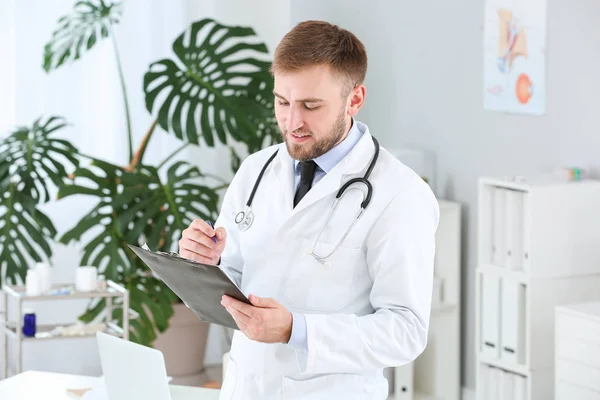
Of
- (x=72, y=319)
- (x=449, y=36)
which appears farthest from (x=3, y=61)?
(x=449, y=36)

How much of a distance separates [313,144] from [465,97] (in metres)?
2.36

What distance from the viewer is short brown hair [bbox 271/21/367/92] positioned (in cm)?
164

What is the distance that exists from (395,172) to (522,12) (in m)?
2.10

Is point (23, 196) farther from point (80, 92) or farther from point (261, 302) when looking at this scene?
point (261, 302)

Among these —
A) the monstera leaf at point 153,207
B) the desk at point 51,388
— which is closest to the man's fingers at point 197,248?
the desk at point 51,388

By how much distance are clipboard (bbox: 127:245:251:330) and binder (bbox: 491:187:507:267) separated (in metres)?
1.88

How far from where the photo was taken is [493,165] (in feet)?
12.5

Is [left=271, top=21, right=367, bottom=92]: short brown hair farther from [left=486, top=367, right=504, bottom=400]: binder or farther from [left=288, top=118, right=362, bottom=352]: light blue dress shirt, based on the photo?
[left=486, top=367, right=504, bottom=400]: binder

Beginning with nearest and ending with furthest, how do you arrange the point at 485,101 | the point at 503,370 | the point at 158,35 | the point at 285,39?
the point at 285,39, the point at 503,370, the point at 485,101, the point at 158,35

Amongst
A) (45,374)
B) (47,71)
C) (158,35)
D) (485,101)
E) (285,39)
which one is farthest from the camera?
(158,35)

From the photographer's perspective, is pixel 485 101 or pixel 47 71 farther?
pixel 47 71

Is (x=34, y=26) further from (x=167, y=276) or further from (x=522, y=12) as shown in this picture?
(x=167, y=276)

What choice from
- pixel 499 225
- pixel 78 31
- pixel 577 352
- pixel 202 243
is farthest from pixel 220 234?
pixel 78 31

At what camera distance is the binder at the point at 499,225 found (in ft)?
11.1
